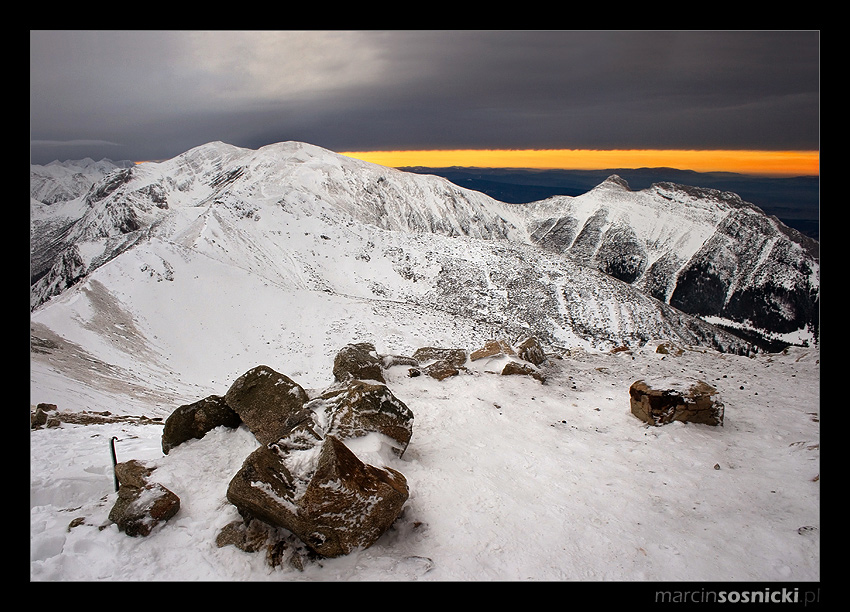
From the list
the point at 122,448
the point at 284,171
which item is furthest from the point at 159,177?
the point at 122,448

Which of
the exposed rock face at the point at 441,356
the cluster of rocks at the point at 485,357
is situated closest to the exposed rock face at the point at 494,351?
the cluster of rocks at the point at 485,357

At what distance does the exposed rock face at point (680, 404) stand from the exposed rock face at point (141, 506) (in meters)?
9.85

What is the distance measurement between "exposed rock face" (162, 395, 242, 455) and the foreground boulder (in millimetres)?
2904

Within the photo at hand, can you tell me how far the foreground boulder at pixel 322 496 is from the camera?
16.5ft

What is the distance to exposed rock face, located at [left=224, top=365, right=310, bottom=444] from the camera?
7789 mm

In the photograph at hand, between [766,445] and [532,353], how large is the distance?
7374mm

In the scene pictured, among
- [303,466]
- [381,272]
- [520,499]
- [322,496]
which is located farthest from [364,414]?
[381,272]

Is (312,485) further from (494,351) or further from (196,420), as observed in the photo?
(494,351)

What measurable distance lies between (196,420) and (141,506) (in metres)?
2.59

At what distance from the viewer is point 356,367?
36.8 feet

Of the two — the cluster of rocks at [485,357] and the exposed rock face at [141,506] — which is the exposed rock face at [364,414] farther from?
the cluster of rocks at [485,357]

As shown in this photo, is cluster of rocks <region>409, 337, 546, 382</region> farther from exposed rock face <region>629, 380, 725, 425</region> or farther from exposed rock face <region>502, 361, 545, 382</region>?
exposed rock face <region>629, 380, 725, 425</region>

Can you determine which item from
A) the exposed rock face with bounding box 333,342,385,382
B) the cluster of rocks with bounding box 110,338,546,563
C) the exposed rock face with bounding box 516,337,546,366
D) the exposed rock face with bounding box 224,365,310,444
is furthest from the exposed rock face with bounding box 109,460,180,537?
the exposed rock face with bounding box 516,337,546,366
